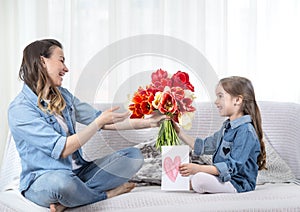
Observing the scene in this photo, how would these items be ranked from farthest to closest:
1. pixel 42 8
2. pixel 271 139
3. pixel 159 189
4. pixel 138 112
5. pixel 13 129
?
pixel 42 8
pixel 271 139
pixel 159 189
pixel 13 129
pixel 138 112

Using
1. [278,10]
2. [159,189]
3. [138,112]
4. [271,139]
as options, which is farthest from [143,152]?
[278,10]

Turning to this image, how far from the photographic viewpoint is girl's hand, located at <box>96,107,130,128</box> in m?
1.78

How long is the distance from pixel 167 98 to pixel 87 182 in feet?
1.50

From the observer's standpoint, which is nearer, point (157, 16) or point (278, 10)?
point (157, 16)

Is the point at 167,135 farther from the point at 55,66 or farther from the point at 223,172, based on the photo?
the point at 55,66

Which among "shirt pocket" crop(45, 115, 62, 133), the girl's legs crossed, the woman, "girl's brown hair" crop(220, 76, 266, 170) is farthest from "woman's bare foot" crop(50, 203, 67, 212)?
"girl's brown hair" crop(220, 76, 266, 170)

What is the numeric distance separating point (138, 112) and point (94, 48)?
112cm

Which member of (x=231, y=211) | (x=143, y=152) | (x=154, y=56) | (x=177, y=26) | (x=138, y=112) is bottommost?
(x=231, y=211)

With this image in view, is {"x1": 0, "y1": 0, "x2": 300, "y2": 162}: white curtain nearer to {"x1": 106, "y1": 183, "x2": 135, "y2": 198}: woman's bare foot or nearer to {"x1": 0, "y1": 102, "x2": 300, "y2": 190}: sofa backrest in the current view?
{"x1": 0, "y1": 102, "x2": 300, "y2": 190}: sofa backrest

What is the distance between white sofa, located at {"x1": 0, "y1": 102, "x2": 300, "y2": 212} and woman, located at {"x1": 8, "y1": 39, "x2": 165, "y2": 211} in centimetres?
4

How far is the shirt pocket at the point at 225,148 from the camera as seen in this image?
85.3 inches

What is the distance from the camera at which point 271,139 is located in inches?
99.8

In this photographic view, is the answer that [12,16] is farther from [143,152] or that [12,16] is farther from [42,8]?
[143,152]

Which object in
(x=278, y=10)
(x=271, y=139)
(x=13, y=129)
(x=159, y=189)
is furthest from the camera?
(x=278, y=10)
